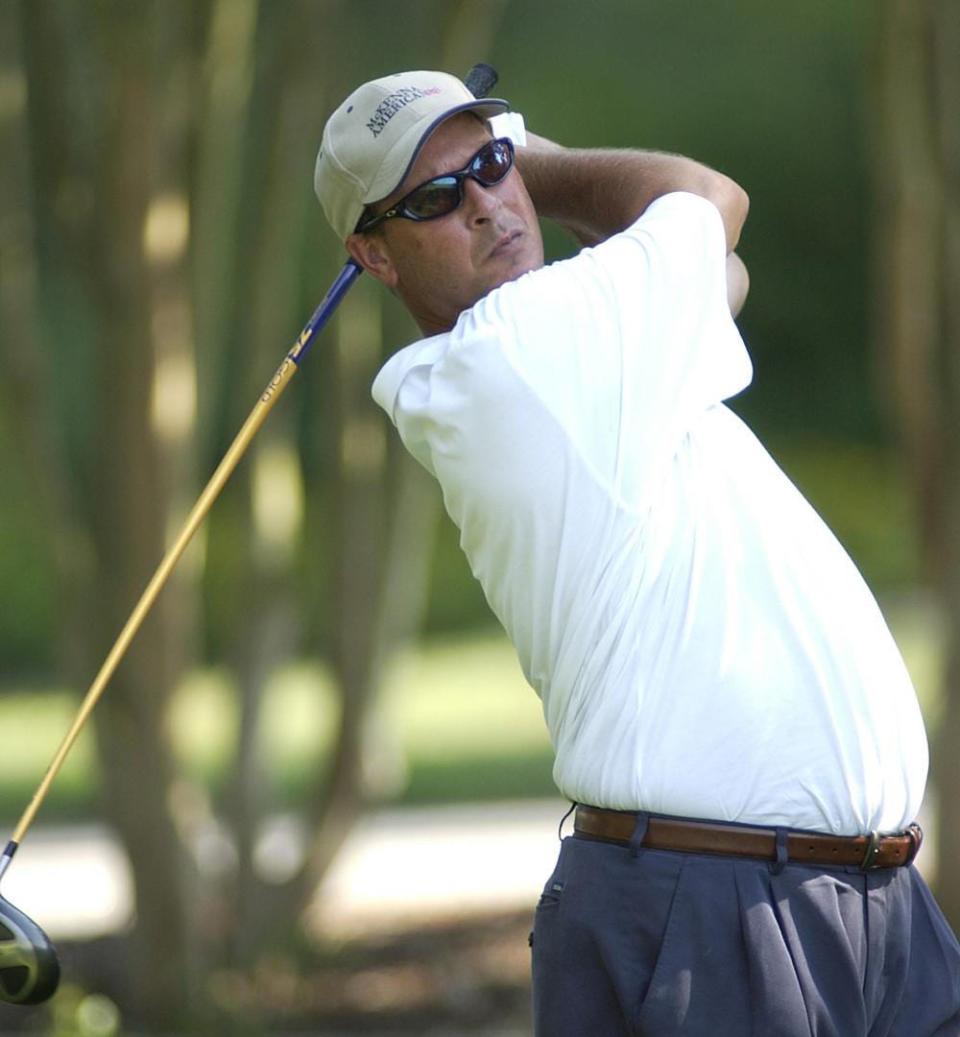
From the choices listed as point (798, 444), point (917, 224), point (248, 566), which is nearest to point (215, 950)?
point (248, 566)

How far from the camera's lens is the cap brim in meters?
2.86

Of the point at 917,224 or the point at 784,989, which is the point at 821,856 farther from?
the point at 917,224

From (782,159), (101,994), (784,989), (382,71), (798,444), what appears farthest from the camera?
(798,444)

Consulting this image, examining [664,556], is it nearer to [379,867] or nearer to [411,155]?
[411,155]

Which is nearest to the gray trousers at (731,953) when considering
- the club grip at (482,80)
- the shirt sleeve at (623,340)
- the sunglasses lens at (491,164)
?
the shirt sleeve at (623,340)

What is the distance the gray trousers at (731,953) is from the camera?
2.57 meters

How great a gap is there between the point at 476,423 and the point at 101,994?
453cm

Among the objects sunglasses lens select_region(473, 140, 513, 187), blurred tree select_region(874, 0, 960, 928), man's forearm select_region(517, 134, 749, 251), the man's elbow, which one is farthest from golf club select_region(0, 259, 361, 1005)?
blurred tree select_region(874, 0, 960, 928)

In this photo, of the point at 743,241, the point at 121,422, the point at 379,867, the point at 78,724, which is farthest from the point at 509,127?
the point at 743,241

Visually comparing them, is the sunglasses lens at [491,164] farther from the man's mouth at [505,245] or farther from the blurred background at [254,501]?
the blurred background at [254,501]

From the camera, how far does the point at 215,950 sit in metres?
6.80

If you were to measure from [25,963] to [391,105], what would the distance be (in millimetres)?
1389

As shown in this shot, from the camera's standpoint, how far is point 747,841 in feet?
8.45

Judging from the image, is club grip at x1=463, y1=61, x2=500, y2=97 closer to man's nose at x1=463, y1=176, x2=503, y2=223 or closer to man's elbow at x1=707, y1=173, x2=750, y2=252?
man's nose at x1=463, y1=176, x2=503, y2=223
